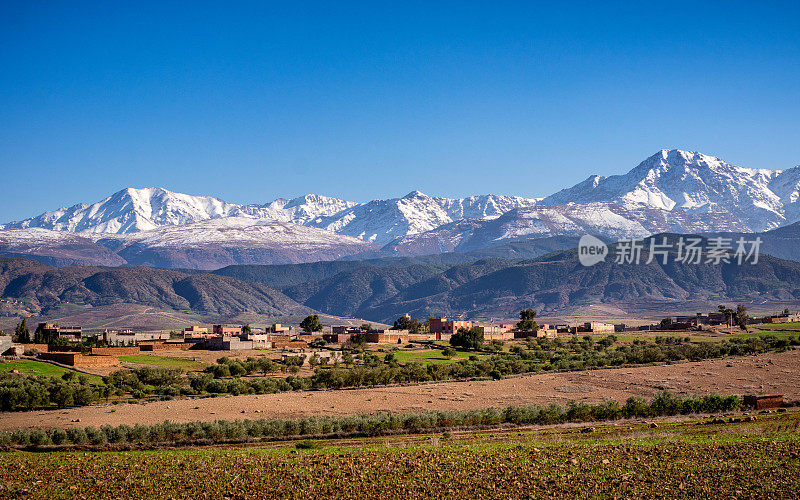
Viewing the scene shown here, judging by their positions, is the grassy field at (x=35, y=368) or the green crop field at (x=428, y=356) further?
the green crop field at (x=428, y=356)

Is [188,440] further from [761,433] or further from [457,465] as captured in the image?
[761,433]

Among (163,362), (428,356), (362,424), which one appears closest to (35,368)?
(163,362)

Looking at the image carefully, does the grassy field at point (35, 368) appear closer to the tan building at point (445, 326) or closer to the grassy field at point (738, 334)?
the tan building at point (445, 326)

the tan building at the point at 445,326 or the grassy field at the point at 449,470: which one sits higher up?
the grassy field at the point at 449,470

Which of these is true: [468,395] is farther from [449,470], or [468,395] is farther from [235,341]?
[235,341]

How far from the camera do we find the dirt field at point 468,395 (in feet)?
163

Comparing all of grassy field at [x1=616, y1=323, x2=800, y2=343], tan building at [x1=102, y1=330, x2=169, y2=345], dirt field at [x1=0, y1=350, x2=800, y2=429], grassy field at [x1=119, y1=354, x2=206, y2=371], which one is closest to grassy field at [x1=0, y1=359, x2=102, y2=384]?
grassy field at [x1=119, y1=354, x2=206, y2=371]

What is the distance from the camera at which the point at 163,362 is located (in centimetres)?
8081

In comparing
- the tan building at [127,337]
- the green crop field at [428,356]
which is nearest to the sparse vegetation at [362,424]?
the green crop field at [428,356]

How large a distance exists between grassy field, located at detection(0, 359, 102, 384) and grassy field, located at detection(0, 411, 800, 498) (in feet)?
105

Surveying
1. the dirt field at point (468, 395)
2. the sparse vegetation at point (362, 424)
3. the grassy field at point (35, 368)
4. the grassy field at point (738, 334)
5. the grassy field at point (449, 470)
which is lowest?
the grassy field at point (738, 334)

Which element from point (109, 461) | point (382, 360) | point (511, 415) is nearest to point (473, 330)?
point (382, 360)

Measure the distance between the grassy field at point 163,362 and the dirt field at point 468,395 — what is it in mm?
21112

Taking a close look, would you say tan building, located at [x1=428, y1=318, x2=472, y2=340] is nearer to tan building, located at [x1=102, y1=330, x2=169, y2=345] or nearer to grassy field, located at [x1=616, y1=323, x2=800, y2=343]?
grassy field, located at [x1=616, y1=323, x2=800, y2=343]
